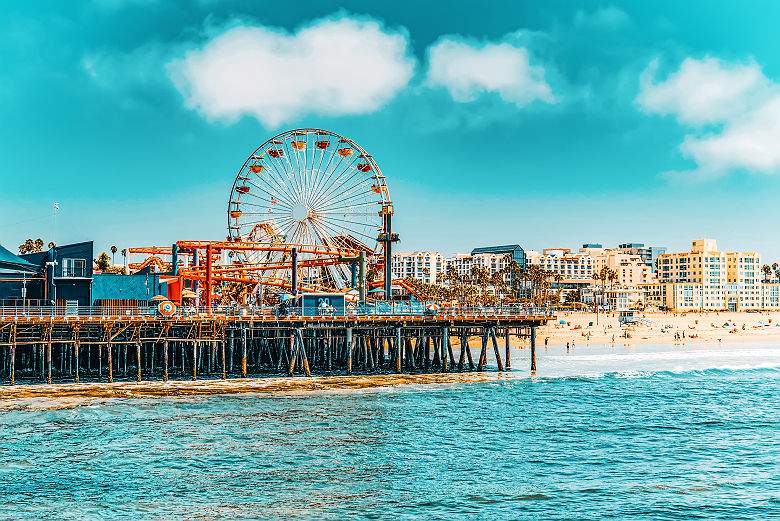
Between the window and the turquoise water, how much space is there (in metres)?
19.3

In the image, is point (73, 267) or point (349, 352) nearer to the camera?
point (349, 352)

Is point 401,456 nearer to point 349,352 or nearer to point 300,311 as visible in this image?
point 349,352

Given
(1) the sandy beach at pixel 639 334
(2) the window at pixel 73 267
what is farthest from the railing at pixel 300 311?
(1) the sandy beach at pixel 639 334

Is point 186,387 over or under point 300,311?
under

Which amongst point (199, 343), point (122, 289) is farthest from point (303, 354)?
point (122, 289)

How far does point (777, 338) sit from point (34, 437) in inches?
4642

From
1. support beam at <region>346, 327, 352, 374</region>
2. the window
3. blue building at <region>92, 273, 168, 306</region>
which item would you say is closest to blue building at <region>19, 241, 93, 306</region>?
the window

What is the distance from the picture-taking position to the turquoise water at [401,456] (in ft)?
82.8

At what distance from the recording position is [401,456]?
32.2 metres

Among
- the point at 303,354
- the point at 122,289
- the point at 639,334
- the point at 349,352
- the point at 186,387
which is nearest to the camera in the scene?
the point at 186,387

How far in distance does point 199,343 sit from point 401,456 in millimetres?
28094

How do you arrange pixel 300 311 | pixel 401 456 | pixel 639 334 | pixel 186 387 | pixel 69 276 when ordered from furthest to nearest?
pixel 639 334, pixel 69 276, pixel 300 311, pixel 186 387, pixel 401 456

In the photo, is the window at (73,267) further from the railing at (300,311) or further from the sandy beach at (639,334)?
the sandy beach at (639,334)

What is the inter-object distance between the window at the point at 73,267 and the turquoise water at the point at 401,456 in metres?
19.3
